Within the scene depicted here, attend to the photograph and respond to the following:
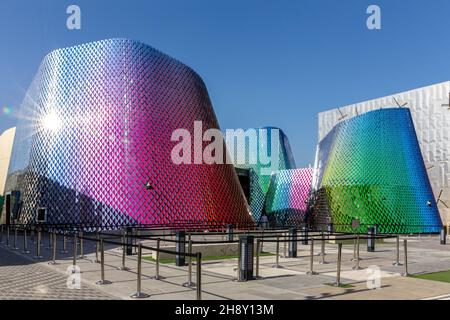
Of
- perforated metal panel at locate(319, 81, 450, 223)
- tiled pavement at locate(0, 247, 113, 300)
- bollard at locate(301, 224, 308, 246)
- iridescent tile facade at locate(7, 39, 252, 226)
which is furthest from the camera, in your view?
perforated metal panel at locate(319, 81, 450, 223)

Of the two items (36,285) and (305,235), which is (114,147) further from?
(36,285)

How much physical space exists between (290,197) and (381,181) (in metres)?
18.6

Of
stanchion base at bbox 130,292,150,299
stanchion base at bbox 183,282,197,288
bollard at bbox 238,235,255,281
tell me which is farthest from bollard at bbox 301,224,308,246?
stanchion base at bbox 130,292,150,299

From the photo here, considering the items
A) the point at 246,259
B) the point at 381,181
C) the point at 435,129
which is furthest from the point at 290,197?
the point at 246,259

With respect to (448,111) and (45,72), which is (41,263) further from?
(448,111)

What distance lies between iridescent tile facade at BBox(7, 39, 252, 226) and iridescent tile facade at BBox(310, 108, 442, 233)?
8.81 m

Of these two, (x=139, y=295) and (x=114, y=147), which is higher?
(x=114, y=147)

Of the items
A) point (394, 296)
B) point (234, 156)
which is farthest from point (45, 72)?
point (234, 156)

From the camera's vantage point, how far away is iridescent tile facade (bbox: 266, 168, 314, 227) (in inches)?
2148

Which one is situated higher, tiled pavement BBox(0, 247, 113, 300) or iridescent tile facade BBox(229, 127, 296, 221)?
iridescent tile facade BBox(229, 127, 296, 221)

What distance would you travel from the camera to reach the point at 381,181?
3847 centimetres

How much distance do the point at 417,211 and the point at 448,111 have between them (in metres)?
20.1

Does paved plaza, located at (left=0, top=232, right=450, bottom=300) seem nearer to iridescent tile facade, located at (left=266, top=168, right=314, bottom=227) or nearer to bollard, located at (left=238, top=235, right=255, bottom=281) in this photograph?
bollard, located at (left=238, top=235, right=255, bottom=281)

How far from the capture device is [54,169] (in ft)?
108
